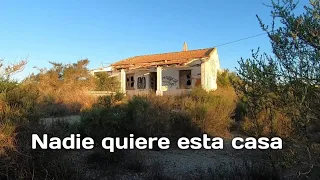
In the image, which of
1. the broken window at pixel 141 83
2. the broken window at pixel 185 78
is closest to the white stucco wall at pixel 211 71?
the broken window at pixel 185 78

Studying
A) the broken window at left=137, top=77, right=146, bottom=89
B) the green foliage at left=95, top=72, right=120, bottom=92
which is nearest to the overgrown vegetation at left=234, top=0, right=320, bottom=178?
the green foliage at left=95, top=72, right=120, bottom=92

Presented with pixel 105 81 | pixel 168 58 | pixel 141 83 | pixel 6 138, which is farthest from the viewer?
pixel 141 83

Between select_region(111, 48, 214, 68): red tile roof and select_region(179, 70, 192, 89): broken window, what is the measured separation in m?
1.20

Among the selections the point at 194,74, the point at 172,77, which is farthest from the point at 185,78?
the point at 172,77

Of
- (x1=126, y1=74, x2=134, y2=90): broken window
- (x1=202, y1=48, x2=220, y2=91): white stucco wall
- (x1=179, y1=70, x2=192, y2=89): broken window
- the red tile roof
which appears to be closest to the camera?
(x1=202, y1=48, x2=220, y2=91): white stucco wall

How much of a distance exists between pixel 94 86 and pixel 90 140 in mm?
16884

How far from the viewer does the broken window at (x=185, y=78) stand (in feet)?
80.7

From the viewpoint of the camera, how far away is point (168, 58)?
25953mm

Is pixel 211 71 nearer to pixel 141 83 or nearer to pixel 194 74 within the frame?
pixel 194 74

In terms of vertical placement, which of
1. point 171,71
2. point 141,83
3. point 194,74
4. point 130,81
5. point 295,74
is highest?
point 171,71

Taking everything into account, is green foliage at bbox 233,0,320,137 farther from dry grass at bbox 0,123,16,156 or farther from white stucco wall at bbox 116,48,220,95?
white stucco wall at bbox 116,48,220,95

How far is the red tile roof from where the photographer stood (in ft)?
77.0

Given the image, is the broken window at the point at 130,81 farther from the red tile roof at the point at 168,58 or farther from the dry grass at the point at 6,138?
the dry grass at the point at 6,138

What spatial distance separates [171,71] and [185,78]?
1.38 meters
